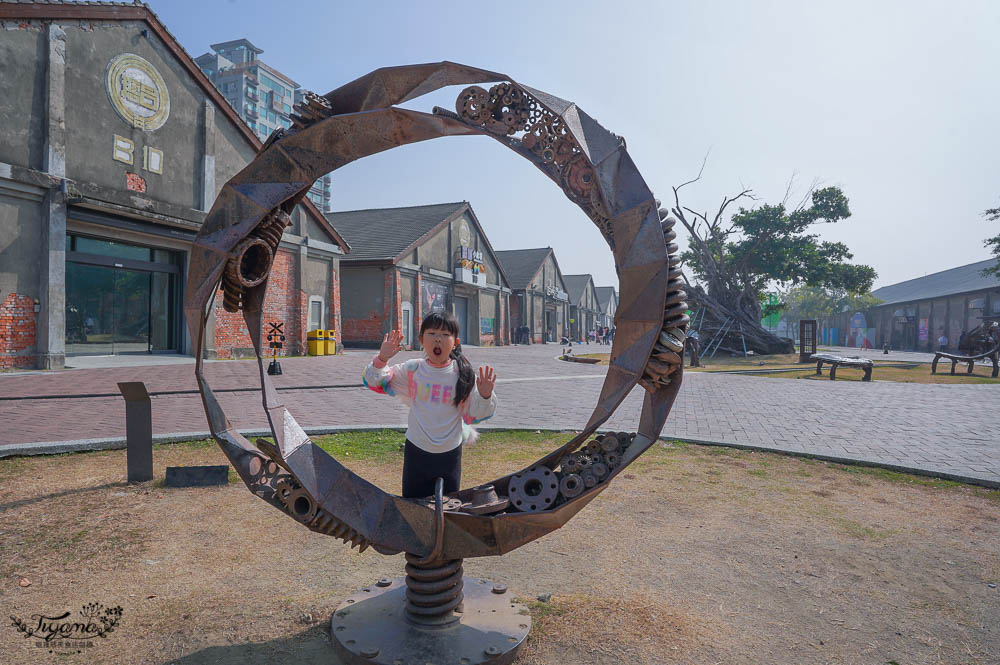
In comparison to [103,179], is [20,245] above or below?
below

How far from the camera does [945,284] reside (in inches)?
1869

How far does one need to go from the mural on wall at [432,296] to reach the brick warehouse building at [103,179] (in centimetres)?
1007

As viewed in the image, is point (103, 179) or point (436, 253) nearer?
point (103, 179)

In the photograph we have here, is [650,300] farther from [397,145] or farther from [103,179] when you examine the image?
[103,179]

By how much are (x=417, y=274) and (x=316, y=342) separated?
31.0ft

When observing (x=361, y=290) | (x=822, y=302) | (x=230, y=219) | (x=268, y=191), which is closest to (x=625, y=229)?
(x=268, y=191)

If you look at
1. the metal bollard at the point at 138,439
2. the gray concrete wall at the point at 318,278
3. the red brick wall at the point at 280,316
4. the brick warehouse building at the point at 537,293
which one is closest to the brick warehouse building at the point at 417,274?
the gray concrete wall at the point at 318,278

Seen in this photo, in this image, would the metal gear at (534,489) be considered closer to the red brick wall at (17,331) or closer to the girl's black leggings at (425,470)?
the girl's black leggings at (425,470)

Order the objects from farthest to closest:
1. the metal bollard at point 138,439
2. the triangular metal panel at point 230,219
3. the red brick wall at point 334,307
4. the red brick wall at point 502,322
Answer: the red brick wall at point 502,322 → the red brick wall at point 334,307 → the metal bollard at point 138,439 → the triangular metal panel at point 230,219

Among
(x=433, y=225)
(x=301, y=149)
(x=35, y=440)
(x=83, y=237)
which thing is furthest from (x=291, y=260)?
(x=301, y=149)

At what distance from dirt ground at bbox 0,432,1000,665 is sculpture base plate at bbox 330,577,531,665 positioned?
11 cm

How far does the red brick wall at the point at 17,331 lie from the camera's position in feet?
41.8

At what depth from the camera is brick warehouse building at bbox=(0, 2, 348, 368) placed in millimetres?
13078

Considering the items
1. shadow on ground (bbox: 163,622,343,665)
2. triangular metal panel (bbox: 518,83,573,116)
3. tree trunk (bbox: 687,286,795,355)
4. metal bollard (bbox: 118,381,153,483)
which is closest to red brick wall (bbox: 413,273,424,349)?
tree trunk (bbox: 687,286,795,355)
